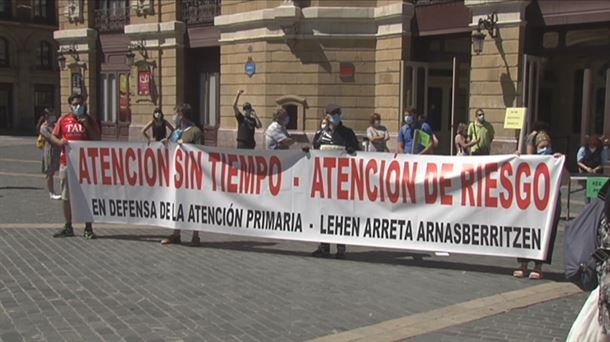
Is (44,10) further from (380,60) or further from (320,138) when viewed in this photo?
(320,138)

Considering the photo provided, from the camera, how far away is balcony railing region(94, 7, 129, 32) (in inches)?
1294

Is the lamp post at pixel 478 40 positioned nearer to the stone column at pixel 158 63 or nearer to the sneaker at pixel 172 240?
the sneaker at pixel 172 240

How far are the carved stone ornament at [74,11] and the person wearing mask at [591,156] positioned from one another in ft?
92.4

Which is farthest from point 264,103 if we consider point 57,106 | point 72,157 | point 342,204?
point 57,106

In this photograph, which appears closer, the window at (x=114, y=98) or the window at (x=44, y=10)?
the window at (x=114, y=98)

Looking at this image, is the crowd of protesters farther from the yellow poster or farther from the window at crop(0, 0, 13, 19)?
the window at crop(0, 0, 13, 19)

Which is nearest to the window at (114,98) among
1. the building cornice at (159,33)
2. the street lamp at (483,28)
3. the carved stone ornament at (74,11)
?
the building cornice at (159,33)

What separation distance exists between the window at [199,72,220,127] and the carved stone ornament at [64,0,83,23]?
8.98m

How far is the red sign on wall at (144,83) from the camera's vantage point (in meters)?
30.3

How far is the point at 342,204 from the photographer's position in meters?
A: 8.16

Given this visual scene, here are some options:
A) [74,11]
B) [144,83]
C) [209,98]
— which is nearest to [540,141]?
[209,98]

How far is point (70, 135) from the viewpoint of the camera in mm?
9602

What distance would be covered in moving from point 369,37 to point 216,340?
727 inches

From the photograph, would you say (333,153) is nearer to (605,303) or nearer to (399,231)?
(399,231)
